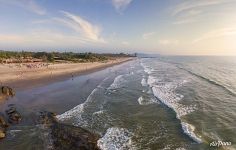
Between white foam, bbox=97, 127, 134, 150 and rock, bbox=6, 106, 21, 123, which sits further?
Result: rock, bbox=6, 106, 21, 123

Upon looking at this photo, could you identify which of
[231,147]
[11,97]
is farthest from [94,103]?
[231,147]

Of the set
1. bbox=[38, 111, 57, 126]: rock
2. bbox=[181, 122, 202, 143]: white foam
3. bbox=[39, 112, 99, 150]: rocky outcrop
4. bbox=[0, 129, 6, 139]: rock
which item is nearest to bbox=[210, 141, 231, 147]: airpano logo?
bbox=[181, 122, 202, 143]: white foam

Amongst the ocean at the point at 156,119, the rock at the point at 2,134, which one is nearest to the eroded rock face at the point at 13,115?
the rock at the point at 2,134

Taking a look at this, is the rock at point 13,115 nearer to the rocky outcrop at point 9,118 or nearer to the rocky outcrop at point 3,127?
the rocky outcrop at point 9,118

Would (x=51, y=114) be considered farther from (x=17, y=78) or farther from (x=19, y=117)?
(x=17, y=78)

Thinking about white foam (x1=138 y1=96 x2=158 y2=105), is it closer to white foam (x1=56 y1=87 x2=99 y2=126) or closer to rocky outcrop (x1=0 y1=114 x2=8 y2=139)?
white foam (x1=56 y1=87 x2=99 y2=126)
